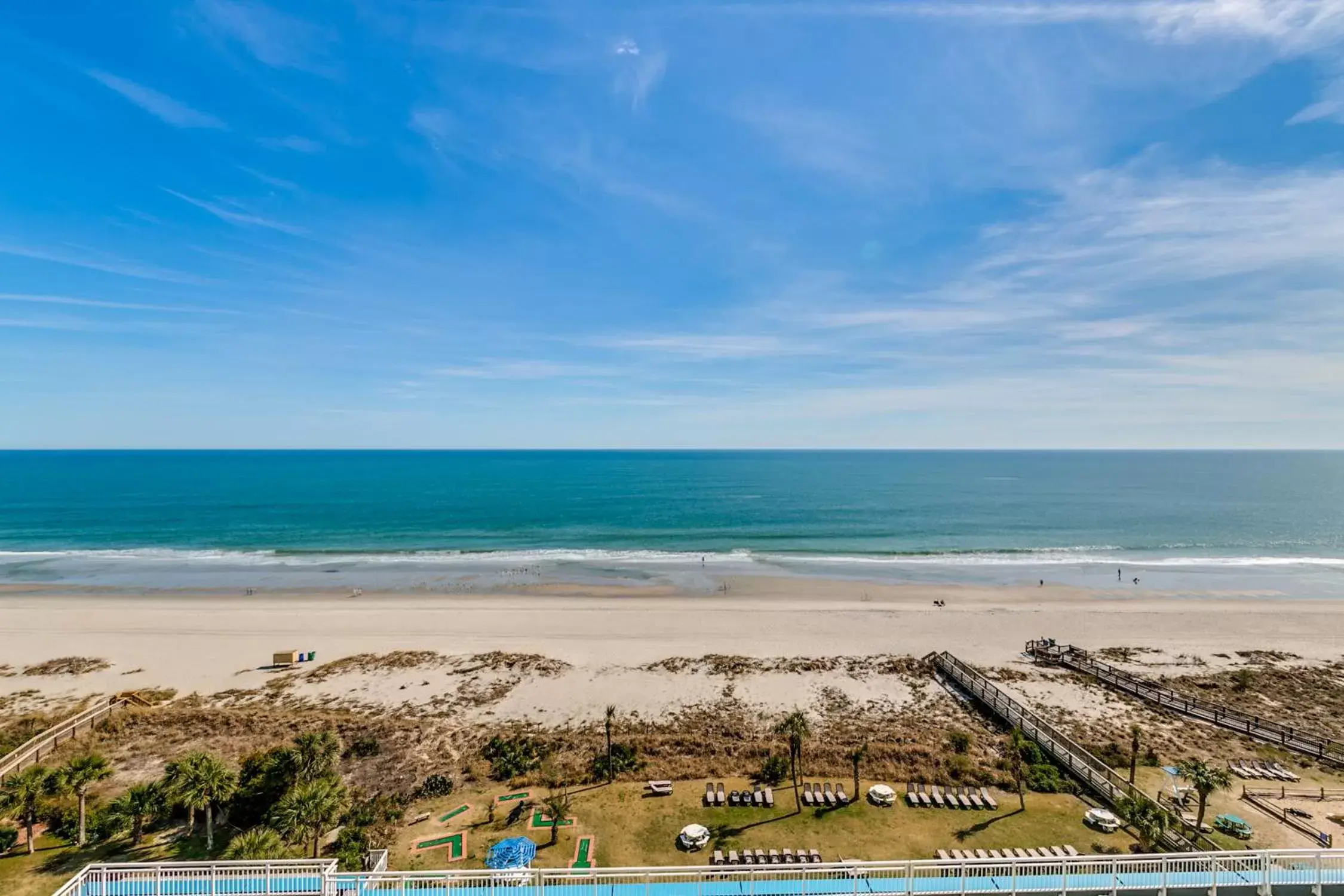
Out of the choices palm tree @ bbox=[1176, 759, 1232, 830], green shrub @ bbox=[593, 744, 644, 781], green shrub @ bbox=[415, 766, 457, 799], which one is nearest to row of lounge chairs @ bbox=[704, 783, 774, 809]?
green shrub @ bbox=[593, 744, 644, 781]

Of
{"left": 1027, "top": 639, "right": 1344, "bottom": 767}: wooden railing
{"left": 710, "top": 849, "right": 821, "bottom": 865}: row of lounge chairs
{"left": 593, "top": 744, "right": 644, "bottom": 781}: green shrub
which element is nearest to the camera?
{"left": 710, "top": 849, "right": 821, "bottom": 865}: row of lounge chairs

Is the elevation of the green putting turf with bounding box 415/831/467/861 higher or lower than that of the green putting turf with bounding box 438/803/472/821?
higher

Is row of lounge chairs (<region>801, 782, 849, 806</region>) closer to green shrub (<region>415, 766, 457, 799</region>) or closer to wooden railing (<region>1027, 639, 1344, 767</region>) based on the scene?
green shrub (<region>415, 766, 457, 799</region>)

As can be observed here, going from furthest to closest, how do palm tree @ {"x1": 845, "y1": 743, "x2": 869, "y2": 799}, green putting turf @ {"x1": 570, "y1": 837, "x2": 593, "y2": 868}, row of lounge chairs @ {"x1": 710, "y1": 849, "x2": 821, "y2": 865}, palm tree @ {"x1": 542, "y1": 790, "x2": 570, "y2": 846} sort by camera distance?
1. palm tree @ {"x1": 845, "y1": 743, "x2": 869, "y2": 799}
2. palm tree @ {"x1": 542, "y1": 790, "x2": 570, "y2": 846}
3. green putting turf @ {"x1": 570, "y1": 837, "x2": 593, "y2": 868}
4. row of lounge chairs @ {"x1": 710, "y1": 849, "x2": 821, "y2": 865}

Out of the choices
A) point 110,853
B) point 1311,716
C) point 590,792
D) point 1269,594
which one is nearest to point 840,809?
point 590,792

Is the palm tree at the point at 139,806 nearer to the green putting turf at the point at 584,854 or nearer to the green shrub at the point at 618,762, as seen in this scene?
the green putting turf at the point at 584,854

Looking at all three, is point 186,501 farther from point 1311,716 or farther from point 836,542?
point 1311,716

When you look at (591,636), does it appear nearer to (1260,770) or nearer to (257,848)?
(257,848)
